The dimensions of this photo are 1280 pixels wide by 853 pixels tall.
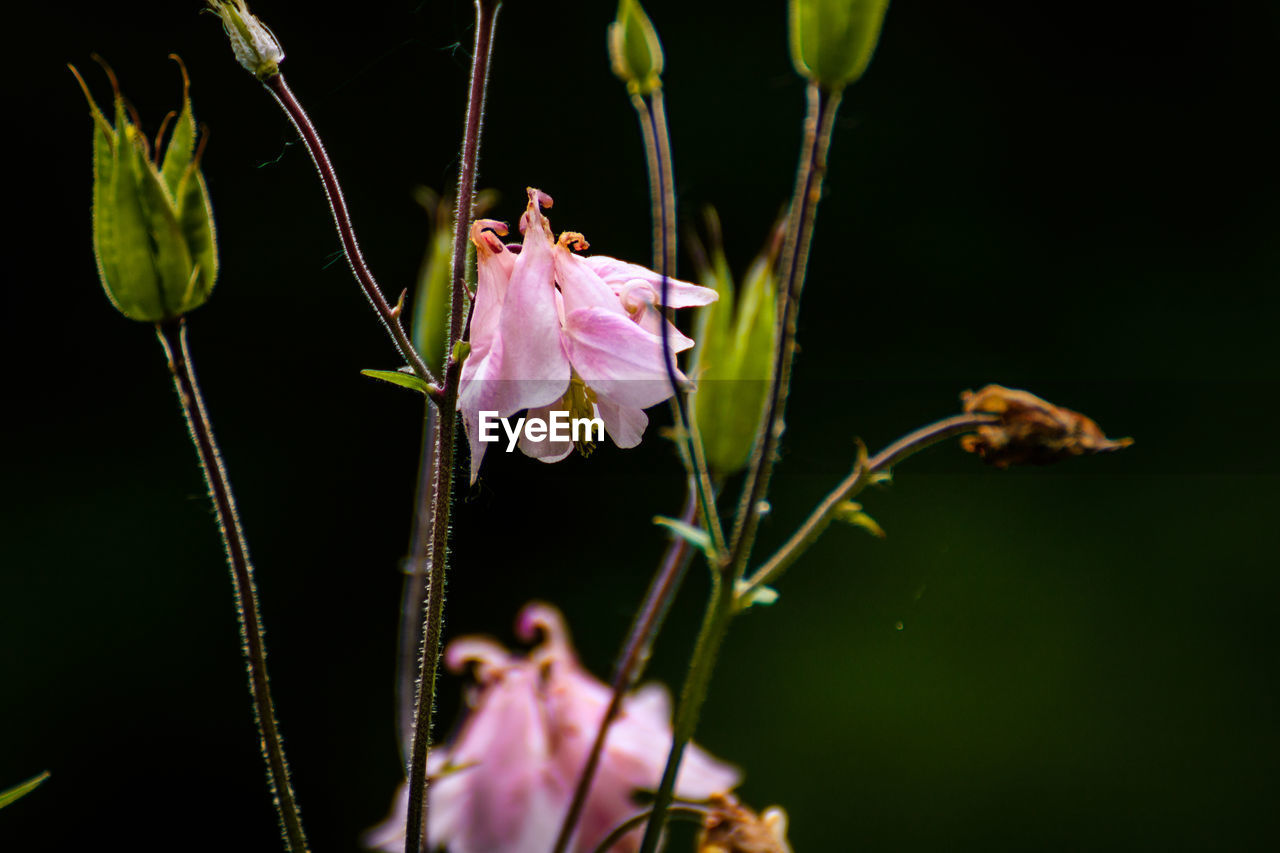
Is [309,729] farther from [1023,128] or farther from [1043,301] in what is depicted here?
[1023,128]

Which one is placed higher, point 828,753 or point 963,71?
point 963,71

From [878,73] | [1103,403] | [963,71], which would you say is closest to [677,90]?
[878,73]

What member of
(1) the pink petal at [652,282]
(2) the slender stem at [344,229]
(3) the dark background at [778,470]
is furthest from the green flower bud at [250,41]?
(3) the dark background at [778,470]

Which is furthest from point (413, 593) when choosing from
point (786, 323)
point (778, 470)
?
point (778, 470)

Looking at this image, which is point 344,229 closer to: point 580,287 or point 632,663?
point 580,287

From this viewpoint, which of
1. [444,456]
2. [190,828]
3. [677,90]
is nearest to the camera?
[444,456]

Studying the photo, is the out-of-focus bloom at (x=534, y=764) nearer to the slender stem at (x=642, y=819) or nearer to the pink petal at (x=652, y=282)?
the slender stem at (x=642, y=819)

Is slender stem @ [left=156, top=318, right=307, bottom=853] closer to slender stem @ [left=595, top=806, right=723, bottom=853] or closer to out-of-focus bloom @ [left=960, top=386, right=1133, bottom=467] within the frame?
slender stem @ [left=595, top=806, right=723, bottom=853]
